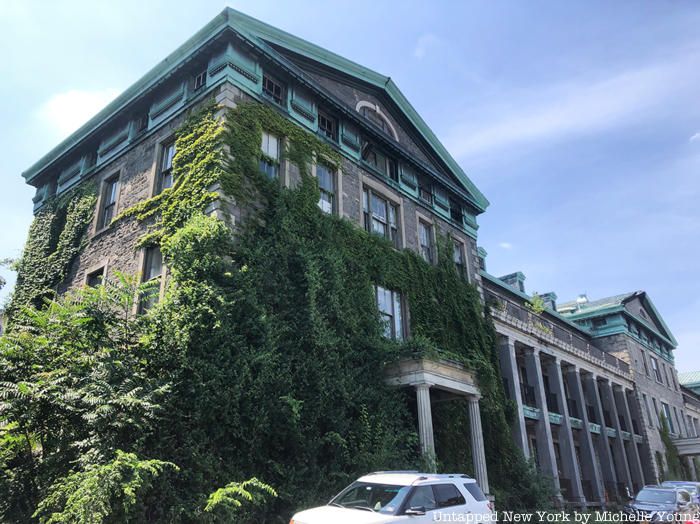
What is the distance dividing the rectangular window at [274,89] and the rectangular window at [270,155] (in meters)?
1.45

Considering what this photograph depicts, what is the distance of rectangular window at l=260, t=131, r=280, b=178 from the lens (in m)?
18.1

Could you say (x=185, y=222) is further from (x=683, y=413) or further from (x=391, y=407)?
(x=683, y=413)

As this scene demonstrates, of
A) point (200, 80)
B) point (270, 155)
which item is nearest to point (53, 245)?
point (200, 80)

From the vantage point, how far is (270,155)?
1845cm

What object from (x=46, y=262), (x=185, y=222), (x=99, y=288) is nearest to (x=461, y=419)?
(x=185, y=222)

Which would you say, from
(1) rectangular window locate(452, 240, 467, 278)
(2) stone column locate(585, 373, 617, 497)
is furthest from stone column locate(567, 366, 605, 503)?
(1) rectangular window locate(452, 240, 467, 278)

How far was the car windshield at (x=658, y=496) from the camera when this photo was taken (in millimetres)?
20064

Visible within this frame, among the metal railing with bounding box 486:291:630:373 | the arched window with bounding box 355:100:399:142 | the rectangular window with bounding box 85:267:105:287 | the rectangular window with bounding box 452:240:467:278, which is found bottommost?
the rectangular window with bounding box 85:267:105:287

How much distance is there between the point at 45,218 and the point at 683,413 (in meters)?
51.1

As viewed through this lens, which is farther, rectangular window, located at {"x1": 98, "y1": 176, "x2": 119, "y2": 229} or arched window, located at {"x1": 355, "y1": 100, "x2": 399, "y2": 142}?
arched window, located at {"x1": 355, "y1": 100, "x2": 399, "y2": 142}

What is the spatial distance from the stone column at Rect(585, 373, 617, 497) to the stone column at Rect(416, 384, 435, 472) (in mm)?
20866

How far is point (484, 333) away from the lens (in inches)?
957

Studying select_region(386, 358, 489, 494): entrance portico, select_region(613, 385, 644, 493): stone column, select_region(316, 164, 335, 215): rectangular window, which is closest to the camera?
select_region(386, 358, 489, 494): entrance portico

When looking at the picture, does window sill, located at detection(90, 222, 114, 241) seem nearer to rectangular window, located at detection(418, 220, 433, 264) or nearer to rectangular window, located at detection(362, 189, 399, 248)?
rectangular window, located at detection(362, 189, 399, 248)
